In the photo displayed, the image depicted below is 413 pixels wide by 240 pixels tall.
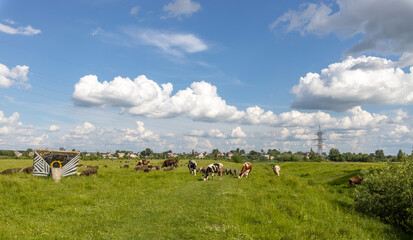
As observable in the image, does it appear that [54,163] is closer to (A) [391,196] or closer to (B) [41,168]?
(B) [41,168]

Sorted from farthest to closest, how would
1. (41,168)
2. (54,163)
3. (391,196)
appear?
(54,163) → (41,168) → (391,196)

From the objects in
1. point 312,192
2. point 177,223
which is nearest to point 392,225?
point 312,192

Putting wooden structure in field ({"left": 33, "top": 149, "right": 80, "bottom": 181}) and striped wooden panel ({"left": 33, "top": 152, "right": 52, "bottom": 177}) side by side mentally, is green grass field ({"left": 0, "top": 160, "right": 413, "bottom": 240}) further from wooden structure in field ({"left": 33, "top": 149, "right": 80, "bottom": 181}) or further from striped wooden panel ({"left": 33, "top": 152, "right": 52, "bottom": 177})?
striped wooden panel ({"left": 33, "top": 152, "right": 52, "bottom": 177})

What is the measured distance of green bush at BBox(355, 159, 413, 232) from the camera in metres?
14.3

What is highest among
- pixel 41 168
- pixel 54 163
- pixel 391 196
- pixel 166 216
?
pixel 54 163

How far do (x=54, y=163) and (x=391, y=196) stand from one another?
3050 cm

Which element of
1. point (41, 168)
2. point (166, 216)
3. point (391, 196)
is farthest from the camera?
point (41, 168)

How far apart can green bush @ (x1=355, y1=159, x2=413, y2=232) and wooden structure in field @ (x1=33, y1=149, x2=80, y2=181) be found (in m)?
27.0

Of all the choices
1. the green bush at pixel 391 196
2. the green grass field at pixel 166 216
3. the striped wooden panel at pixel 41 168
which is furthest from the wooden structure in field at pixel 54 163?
the green bush at pixel 391 196

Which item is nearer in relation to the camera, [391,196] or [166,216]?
[166,216]

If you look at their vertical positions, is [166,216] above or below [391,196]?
below

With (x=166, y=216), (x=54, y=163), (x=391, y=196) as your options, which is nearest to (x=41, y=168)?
(x=54, y=163)

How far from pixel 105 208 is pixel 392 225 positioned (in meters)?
18.5

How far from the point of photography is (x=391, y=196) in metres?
15.0
